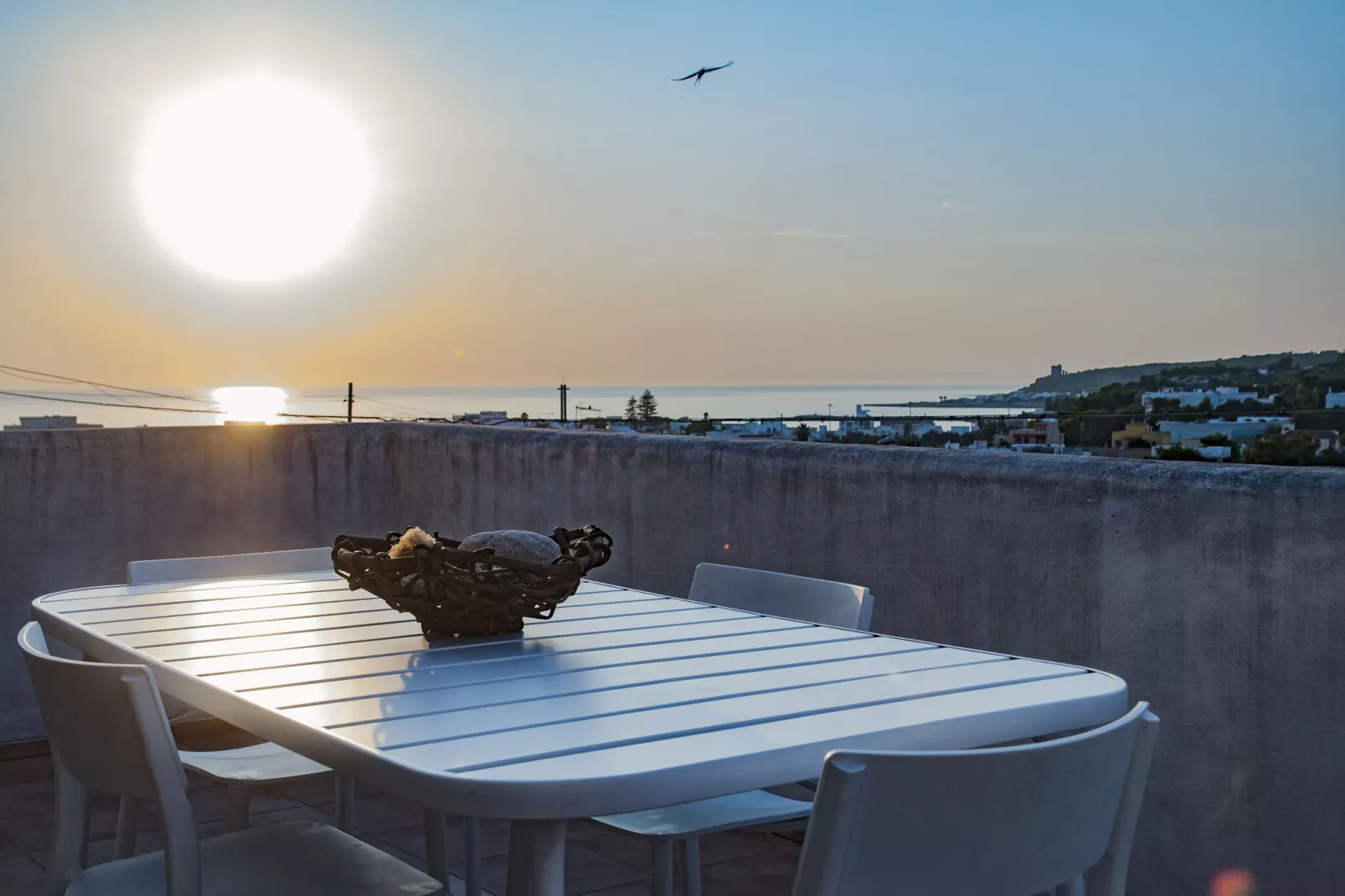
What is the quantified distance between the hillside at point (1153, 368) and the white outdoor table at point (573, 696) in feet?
7.46

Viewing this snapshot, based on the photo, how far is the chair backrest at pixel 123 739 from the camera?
155cm

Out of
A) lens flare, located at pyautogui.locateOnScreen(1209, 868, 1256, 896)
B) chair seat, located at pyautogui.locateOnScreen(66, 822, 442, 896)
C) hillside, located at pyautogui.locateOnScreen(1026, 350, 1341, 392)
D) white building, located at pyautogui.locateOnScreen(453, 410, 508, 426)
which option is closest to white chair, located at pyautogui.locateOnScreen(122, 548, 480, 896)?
chair seat, located at pyautogui.locateOnScreen(66, 822, 442, 896)

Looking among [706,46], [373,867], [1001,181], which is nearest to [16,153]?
[706,46]

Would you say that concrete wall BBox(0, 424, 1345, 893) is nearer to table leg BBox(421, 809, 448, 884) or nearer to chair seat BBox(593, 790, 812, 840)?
chair seat BBox(593, 790, 812, 840)

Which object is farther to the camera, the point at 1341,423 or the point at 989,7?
the point at 989,7

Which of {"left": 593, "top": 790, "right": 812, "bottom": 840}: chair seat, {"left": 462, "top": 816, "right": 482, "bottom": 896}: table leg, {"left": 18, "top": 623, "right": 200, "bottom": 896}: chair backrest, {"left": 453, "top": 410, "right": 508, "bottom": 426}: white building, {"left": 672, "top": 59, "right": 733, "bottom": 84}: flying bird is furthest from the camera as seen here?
{"left": 453, "top": 410, "right": 508, "bottom": 426}: white building

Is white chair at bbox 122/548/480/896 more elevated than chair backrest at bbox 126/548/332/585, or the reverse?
chair backrest at bbox 126/548/332/585

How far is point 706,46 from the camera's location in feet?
27.9

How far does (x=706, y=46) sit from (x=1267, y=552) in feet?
22.1

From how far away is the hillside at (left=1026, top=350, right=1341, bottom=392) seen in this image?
4.12 metres

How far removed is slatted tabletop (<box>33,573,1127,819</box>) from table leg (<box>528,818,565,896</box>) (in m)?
0.06

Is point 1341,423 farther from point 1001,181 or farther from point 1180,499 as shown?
point 1001,181

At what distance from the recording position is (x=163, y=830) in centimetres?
158

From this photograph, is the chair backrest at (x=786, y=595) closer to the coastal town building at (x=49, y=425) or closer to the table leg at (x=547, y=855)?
the table leg at (x=547, y=855)
